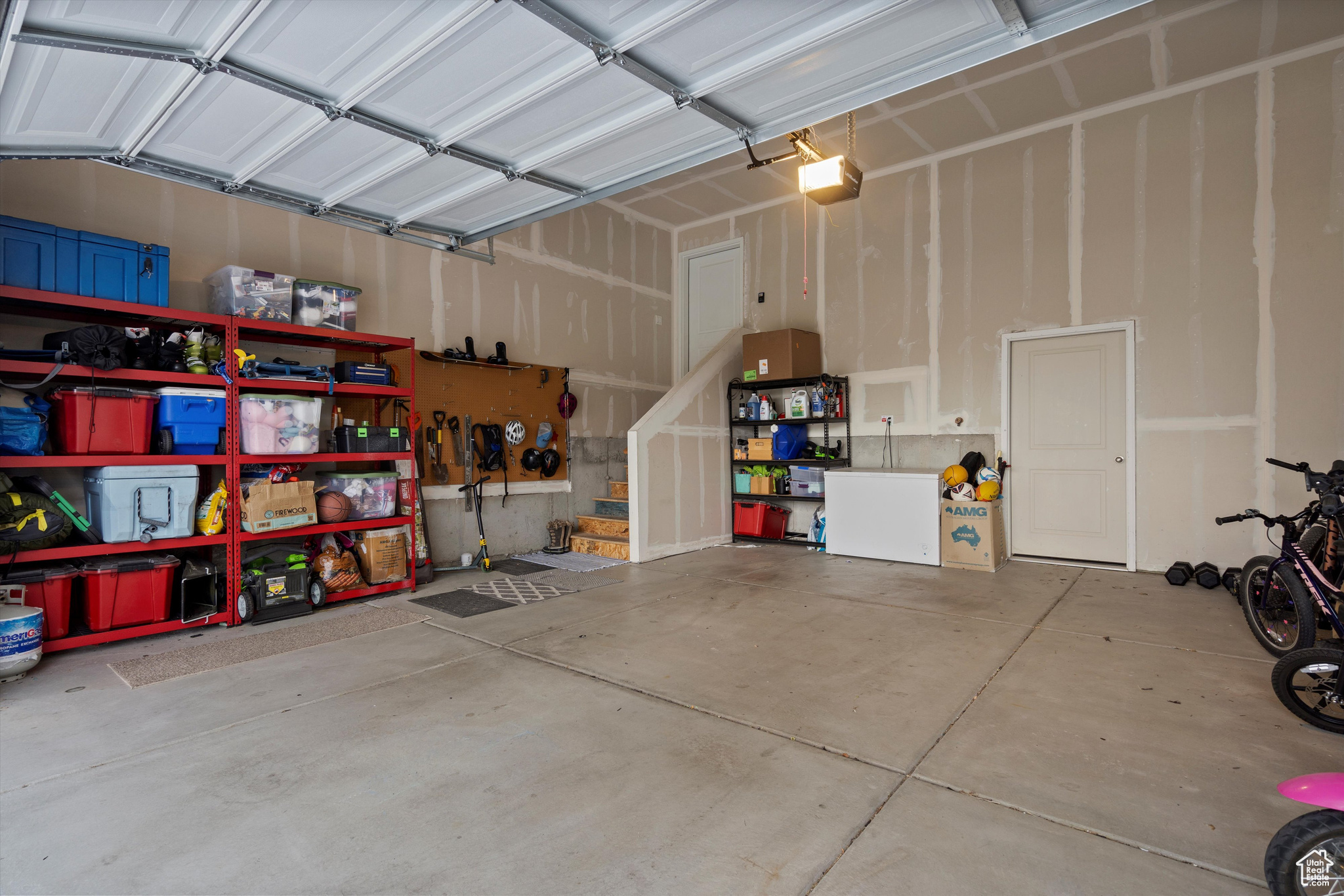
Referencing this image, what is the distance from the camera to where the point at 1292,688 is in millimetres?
2354

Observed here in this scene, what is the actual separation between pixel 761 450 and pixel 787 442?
11.4 inches

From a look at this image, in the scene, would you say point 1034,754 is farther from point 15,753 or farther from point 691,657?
point 15,753

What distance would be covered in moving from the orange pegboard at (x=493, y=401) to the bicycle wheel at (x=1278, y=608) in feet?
17.4

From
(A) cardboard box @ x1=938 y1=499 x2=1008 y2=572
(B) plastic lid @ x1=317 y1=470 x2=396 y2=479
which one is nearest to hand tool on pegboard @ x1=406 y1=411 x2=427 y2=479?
(B) plastic lid @ x1=317 y1=470 x2=396 y2=479

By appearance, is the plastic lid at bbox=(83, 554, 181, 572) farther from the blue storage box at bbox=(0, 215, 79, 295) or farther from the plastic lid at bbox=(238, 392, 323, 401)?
the blue storage box at bbox=(0, 215, 79, 295)

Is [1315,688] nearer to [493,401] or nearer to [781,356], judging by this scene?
[781,356]

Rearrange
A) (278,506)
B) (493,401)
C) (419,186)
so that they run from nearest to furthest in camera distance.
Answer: (419,186) → (278,506) → (493,401)

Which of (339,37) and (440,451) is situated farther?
(440,451)

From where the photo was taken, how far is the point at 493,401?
577 cm

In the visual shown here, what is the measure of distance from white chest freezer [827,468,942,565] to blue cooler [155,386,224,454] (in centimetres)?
476

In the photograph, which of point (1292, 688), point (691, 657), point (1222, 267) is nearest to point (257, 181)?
point (691, 657)

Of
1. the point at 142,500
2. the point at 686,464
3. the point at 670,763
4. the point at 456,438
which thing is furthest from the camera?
the point at 686,464

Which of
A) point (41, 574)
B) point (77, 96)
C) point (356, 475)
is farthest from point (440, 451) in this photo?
point (77, 96)

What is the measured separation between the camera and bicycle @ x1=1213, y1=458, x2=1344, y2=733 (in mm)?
2254
